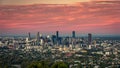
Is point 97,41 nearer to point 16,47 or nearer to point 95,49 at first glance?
point 95,49

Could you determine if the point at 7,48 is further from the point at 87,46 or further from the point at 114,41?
the point at 114,41

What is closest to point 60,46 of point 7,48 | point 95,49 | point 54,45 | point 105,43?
point 54,45

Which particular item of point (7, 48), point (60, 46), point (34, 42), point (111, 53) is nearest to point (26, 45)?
point (34, 42)

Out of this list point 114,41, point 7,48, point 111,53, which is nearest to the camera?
point 7,48

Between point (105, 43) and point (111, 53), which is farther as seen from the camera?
point (105, 43)

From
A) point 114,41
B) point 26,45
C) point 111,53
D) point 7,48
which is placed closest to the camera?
point 7,48

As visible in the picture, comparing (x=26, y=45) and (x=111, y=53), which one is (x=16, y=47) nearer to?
(x=26, y=45)

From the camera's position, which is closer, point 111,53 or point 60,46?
point 111,53

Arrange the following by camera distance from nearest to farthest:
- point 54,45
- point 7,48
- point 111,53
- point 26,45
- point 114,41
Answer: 1. point 7,48
2. point 111,53
3. point 26,45
4. point 54,45
5. point 114,41

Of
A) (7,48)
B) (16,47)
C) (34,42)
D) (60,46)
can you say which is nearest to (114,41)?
(60,46)
